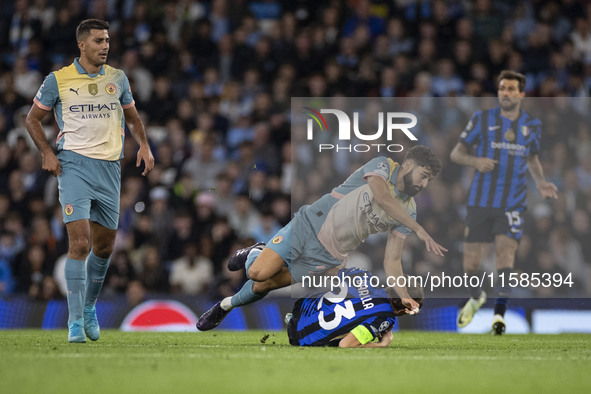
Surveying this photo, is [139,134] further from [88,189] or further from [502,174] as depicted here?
[502,174]

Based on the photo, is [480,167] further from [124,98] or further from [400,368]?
[400,368]

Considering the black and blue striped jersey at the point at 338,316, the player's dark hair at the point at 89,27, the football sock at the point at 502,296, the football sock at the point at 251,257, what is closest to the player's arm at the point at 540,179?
the football sock at the point at 502,296

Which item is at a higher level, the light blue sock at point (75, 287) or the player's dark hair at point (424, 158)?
the player's dark hair at point (424, 158)

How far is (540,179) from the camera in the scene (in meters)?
9.64

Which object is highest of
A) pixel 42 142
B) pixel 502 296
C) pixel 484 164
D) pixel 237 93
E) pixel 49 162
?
pixel 237 93

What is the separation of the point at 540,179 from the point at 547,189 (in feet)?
0.40

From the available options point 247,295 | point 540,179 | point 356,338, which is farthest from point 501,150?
point 356,338

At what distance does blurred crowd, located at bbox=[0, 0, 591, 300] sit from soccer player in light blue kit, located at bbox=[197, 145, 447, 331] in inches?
54.1

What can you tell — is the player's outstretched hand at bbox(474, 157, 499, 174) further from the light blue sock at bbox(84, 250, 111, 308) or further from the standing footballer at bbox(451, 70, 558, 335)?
the light blue sock at bbox(84, 250, 111, 308)

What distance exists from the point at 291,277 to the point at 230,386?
3839 millimetres

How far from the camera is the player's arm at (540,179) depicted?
9.61 metres

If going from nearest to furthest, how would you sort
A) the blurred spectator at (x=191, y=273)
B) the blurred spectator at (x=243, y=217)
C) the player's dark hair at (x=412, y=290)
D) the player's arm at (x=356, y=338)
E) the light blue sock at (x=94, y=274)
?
the player's arm at (x=356, y=338) → the light blue sock at (x=94, y=274) → the player's dark hair at (x=412, y=290) → the blurred spectator at (x=191, y=273) → the blurred spectator at (x=243, y=217)

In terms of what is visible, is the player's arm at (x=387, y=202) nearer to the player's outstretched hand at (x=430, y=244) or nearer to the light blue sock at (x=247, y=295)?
the player's outstretched hand at (x=430, y=244)

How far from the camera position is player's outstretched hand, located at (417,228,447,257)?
28.2 ft
